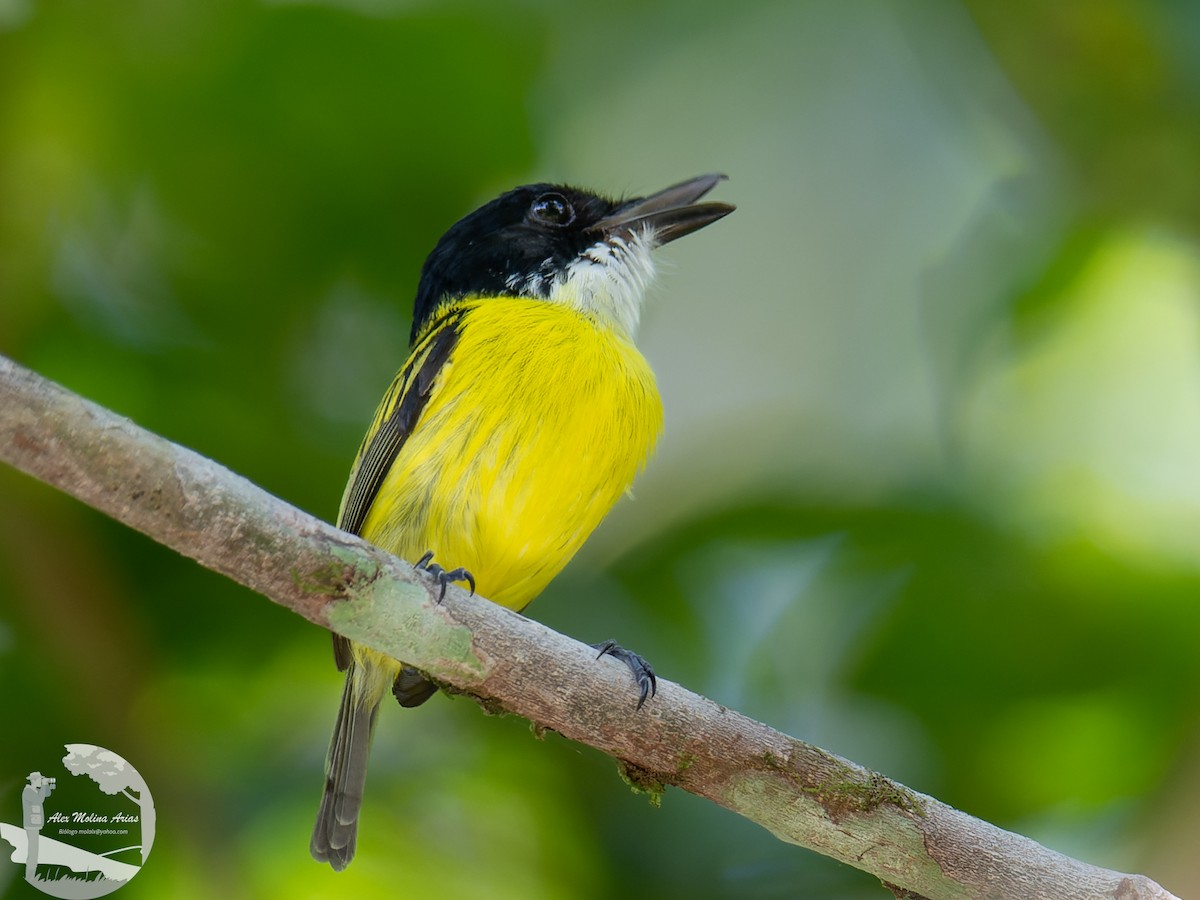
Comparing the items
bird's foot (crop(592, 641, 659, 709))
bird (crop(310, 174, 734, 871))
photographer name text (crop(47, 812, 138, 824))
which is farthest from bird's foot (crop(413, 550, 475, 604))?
photographer name text (crop(47, 812, 138, 824))

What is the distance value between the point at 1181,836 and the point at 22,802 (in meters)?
2.82

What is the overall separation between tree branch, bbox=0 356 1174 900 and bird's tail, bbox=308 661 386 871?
2.92 ft

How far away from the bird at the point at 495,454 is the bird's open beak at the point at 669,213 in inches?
13.7

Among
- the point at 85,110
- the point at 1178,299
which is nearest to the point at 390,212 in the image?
the point at 85,110

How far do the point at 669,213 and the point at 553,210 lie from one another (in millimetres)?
379

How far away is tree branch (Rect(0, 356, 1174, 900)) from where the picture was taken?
2.16 m

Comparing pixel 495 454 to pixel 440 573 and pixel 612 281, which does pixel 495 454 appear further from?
pixel 612 281

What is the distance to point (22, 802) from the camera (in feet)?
10.2

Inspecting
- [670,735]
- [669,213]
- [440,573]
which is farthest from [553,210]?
[670,735]

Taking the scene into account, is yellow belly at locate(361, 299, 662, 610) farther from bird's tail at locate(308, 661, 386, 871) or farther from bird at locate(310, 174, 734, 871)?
bird's tail at locate(308, 661, 386, 871)

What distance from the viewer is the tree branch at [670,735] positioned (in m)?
2.16

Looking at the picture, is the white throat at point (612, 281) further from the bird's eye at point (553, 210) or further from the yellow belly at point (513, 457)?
the yellow belly at point (513, 457)

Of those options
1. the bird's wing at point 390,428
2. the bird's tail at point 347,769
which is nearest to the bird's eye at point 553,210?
the bird's wing at point 390,428

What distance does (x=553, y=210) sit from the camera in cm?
395
